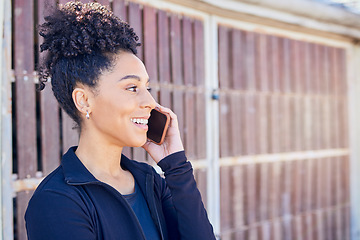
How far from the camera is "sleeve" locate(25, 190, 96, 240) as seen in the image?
1.42 meters

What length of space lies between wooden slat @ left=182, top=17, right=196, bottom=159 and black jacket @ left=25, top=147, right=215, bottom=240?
1645 mm

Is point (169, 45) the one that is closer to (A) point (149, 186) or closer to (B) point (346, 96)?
(A) point (149, 186)

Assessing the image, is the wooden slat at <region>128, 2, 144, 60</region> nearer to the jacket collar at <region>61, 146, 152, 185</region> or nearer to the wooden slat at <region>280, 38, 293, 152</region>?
the jacket collar at <region>61, 146, 152, 185</region>

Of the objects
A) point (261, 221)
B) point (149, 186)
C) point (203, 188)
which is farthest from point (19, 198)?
point (261, 221)

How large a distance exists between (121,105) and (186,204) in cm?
50

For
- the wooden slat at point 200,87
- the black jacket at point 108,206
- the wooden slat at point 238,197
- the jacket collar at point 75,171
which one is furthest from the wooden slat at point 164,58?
the jacket collar at point 75,171

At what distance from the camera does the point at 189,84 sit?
3631 millimetres

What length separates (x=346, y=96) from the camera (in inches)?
208

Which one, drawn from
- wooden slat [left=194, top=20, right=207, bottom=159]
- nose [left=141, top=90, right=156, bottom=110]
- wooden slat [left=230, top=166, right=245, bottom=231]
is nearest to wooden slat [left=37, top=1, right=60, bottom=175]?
nose [left=141, top=90, right=156, bottom=110]

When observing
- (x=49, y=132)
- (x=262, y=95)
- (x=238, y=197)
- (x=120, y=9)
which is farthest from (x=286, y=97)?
(x=49, y=132)

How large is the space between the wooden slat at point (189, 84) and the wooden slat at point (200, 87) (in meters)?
0.04

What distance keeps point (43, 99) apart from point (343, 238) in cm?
416

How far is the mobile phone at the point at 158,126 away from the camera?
198 cm

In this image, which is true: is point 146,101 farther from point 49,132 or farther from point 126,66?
point 49,132
